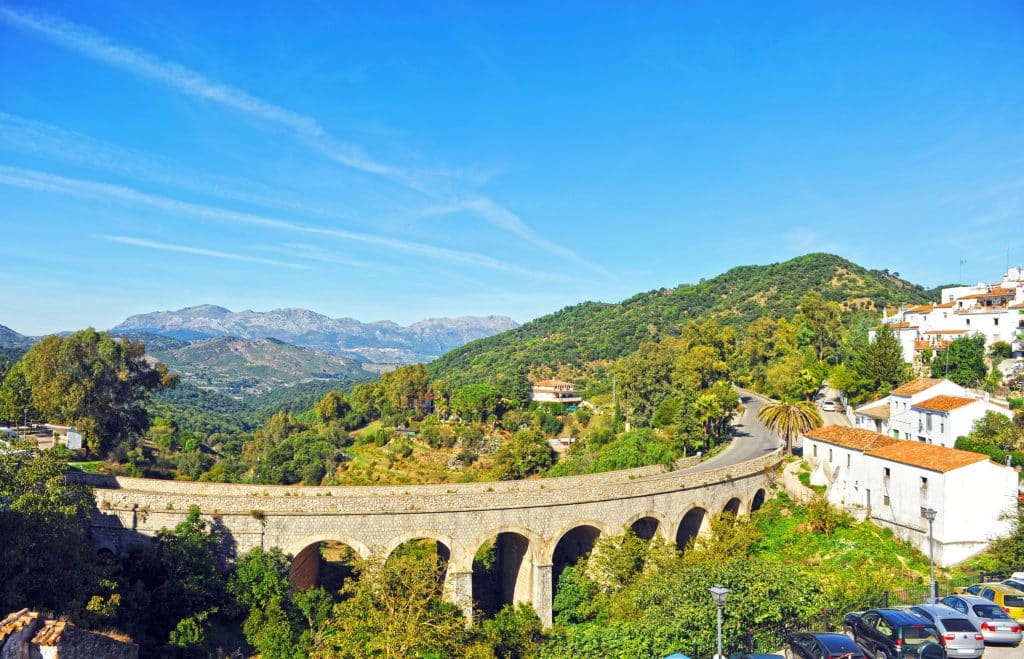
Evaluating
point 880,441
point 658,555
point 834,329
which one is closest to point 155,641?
point 658,555

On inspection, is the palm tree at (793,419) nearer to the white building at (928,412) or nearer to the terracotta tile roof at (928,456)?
the white building at (928,412)

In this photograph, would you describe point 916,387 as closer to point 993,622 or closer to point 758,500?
point 758,500

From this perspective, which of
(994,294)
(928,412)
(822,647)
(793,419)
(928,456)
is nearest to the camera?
(822,647)

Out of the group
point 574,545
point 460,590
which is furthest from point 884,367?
point 460,590

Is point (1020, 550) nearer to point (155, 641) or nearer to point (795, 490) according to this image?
point (795, 490)

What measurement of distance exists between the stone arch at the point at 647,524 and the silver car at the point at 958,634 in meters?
16.5

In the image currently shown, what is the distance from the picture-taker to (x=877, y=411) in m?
40.0

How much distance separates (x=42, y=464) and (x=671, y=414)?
4295cm

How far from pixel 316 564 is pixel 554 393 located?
5352 centimetres

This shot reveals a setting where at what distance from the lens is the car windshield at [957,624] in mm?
14352

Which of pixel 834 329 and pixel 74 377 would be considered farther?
pixel 834 329

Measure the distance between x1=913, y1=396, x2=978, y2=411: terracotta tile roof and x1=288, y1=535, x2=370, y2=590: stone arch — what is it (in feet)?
103

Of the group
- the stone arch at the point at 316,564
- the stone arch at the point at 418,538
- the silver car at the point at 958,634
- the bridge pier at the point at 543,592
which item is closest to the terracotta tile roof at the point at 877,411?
the bridge pier at the point at 543,592

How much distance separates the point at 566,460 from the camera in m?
52.8
